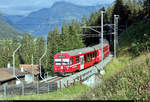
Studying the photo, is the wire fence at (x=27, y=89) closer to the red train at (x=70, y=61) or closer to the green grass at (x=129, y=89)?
the red train at (x=70, y=61)

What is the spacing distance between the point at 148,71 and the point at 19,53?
67343 millimetres

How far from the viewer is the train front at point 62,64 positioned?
22.2 m

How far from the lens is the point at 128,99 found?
500cm

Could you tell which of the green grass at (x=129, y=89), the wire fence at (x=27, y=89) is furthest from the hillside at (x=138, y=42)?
the wire fence at (x=27, y=89)

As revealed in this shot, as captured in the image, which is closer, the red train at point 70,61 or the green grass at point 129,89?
the green grass at point 129,89

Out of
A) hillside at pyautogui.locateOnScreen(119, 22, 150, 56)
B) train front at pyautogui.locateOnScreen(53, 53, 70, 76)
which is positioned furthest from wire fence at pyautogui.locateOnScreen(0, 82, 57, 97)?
train front at pyautogui.locateOnScreen(53, 53, 70, 76)

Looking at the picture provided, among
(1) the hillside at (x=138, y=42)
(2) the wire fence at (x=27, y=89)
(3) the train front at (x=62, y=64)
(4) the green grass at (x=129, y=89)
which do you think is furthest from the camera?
(3) the train front at (x=62, y=64)

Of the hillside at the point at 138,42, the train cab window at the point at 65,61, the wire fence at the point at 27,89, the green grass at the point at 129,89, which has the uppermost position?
the green grass at the point at 129,89

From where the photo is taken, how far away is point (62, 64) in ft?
74.4

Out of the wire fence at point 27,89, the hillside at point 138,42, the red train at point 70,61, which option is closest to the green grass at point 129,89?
the hillside at point 138,42

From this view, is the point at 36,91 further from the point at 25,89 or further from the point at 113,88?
the point at 113,88

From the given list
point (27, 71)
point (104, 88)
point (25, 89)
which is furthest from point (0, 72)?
point (104, 88)

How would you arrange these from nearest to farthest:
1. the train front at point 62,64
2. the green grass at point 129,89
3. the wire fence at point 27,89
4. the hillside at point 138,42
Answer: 1. the green grass at point 129,89
2. the wire fence at point 27,89
3. the hillside at point 138,42
4. the train front at point 62,64

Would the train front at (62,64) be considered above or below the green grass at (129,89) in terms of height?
below
